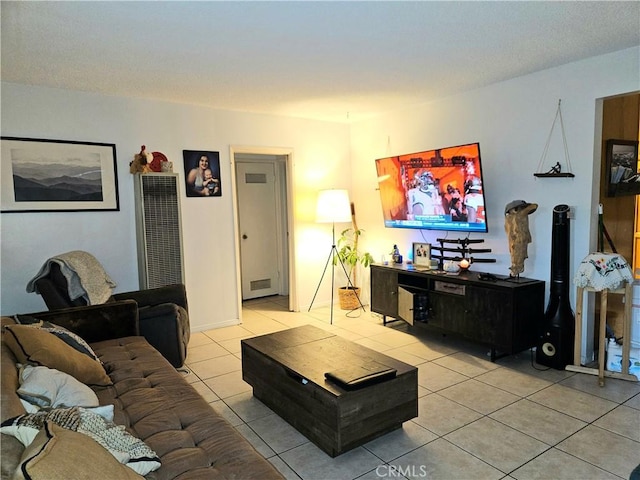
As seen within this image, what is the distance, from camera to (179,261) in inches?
163

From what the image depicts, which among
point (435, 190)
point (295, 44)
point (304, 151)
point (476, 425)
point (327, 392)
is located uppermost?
point (295, 44)

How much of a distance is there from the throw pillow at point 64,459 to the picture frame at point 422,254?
141 inches

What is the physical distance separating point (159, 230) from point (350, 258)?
2392 mm

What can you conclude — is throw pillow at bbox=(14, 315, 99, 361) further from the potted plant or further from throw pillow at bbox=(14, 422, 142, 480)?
the potted plant

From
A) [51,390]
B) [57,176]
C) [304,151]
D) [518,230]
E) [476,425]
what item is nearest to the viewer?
[51,390]

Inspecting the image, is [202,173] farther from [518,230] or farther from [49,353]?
[518,230]

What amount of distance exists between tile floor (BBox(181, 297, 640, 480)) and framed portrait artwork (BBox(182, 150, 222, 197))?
5.61 feet

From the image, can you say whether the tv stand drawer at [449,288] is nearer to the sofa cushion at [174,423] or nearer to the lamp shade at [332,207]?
the lamp shade at [332,207]

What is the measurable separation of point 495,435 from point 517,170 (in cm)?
235

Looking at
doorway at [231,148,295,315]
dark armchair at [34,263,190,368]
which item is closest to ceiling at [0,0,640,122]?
dark armchair at [34,263,190,368]

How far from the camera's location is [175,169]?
4375 millimetres

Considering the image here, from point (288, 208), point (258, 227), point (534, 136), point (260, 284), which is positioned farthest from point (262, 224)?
point (534, 136)

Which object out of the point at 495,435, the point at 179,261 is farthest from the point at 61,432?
the point at 179,261

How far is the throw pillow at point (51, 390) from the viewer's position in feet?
5.65
